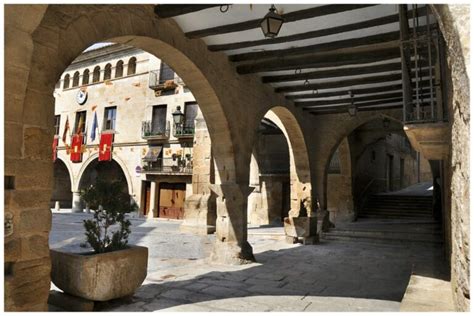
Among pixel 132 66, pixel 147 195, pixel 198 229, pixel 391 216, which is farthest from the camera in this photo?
pixel 132 66

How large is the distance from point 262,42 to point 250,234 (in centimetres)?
689

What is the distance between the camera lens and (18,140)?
2711 millimetres

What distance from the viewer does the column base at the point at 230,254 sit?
6.17 metres

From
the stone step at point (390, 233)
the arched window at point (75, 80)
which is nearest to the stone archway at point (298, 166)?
the stone step at point (390, 233)

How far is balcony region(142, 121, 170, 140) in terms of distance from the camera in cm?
1655

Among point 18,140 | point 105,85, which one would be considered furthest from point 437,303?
point 105,85

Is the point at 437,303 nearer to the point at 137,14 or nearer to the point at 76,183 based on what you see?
the point at 137,14

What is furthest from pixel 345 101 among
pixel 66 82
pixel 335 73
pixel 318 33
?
pixel 66 82

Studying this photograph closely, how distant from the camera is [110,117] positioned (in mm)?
18703

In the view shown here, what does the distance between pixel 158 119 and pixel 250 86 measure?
36.4 feet

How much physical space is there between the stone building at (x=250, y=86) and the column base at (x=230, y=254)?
0.8 inches

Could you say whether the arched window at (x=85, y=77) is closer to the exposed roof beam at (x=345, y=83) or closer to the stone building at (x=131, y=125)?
the stone building at (x=131, y=125)

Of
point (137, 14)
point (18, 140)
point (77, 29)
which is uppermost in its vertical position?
point (137, 14)

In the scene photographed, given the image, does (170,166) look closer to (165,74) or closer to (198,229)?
(165,74)
